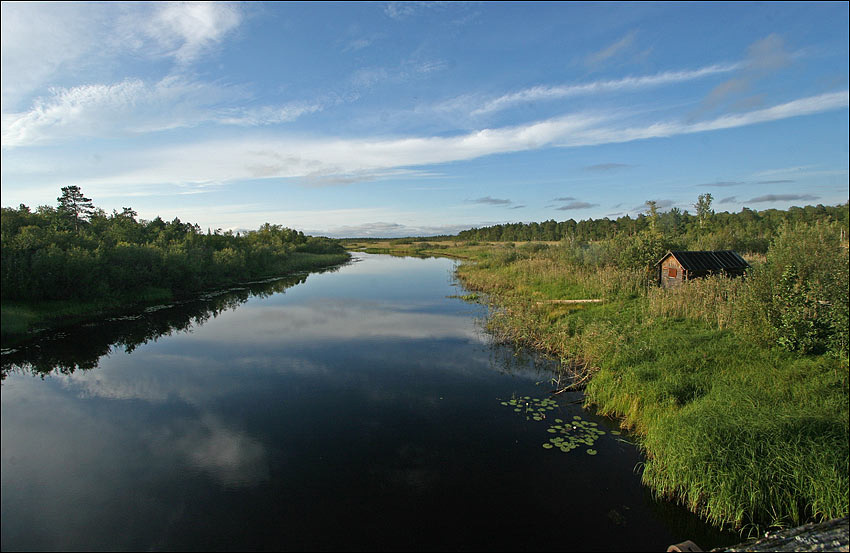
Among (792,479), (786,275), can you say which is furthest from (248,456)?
(786,275)

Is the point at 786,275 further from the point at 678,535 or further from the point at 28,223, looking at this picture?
the point at 28,223

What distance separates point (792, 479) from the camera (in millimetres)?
5859

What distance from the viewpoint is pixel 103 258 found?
21.8 m

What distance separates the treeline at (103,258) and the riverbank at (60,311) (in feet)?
1.07

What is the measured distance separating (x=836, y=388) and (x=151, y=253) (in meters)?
31.8

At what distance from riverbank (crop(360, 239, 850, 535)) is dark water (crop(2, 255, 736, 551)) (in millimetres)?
619

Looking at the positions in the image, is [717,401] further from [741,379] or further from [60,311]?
[60,311]

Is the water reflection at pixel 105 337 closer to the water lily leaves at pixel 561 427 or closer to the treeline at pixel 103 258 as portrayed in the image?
the treeline at pixel 103 258

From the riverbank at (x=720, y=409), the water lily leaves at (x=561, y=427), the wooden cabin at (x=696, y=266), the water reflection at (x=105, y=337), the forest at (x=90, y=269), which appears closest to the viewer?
the riverbank at (x=720, y=409)

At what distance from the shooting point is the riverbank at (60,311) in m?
16.1

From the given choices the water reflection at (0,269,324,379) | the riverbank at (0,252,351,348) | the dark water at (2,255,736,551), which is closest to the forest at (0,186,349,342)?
the riverbank at (0,252,351,348)

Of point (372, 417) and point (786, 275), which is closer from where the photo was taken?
point (786, 275)

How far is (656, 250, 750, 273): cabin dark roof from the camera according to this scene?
15.9m

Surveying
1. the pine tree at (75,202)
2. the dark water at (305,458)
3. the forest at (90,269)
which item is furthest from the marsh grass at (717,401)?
the pine tree at (75,202)
